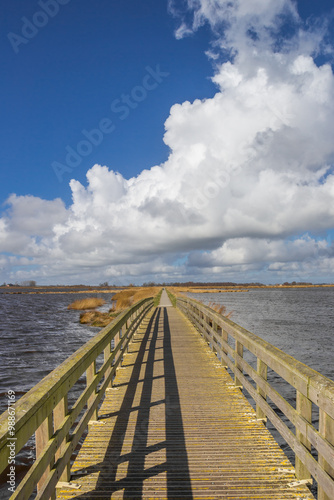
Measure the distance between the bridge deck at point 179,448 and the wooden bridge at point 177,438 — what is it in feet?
0.04

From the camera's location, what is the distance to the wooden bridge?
291 cm

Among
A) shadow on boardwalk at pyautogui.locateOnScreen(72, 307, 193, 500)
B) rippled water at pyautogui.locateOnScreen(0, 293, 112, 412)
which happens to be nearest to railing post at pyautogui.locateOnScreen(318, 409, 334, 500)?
shadow on boardwalk at pyautogui.locateOnScreen(72, 307, 193, 500)

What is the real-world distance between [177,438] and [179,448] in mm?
312

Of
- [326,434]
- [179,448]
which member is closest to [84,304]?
[179,448]

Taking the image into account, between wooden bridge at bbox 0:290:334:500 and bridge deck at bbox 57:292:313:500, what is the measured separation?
0.01 metres

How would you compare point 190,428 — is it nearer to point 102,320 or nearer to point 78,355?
point 78,355

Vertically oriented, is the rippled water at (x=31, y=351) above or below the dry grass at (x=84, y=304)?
above

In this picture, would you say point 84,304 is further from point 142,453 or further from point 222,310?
point 142,453

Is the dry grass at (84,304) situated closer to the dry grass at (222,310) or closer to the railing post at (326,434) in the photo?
the dry grass at (222,310)

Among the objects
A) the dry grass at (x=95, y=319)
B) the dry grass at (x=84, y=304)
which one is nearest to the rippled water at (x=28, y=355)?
the dry grass at (x=95, y=319)

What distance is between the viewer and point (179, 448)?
441 centimetres

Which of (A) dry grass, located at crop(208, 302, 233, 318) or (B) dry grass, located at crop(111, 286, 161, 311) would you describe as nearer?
(A) dry grass, located at crop(208, 302, 233, 318)

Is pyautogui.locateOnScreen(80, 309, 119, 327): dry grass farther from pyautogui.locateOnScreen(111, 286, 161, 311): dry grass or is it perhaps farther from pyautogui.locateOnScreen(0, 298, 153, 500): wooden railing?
pyautogui.locateOnScreen(0, 298, 153, 500): wooden railing

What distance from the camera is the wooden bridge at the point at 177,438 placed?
2906 mm
